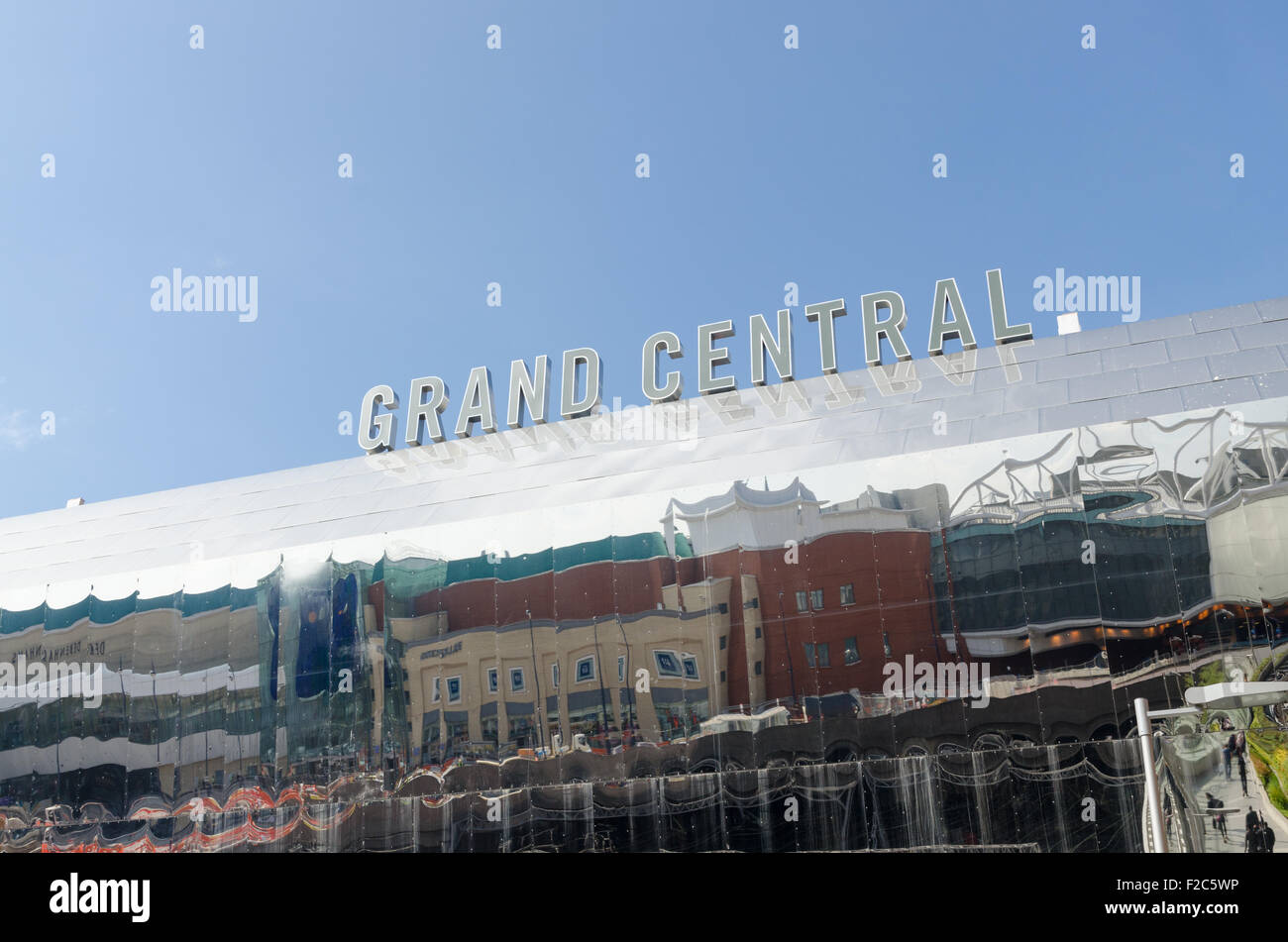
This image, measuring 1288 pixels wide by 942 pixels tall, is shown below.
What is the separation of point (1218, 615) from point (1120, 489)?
8.37 ft

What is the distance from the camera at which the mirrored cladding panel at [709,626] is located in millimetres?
17766

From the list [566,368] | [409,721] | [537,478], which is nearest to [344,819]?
[409,721]

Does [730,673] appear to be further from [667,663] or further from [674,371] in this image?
[674,371]

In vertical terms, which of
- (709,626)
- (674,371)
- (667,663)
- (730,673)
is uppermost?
(674,371)

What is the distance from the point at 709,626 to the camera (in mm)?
20203

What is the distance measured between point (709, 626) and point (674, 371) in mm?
6916

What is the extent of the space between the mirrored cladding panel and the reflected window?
0.05m

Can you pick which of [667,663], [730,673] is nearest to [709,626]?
[730,673]

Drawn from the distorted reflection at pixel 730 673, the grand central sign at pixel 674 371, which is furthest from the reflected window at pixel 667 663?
the grand central sign at pixel 674 371

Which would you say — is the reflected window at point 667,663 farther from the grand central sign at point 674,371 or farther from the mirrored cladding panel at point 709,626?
the grand central sign at point 674,371

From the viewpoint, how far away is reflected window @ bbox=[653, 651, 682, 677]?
20266 mm
